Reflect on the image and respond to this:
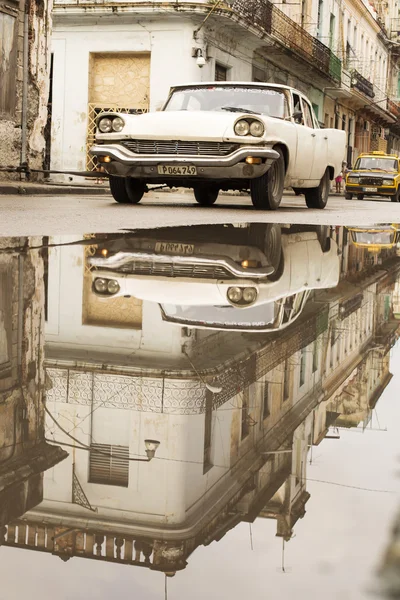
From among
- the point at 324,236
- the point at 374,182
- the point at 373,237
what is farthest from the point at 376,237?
the point at 374,182

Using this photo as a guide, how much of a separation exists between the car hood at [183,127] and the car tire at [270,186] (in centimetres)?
77

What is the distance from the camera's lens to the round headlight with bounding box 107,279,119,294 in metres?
4.67

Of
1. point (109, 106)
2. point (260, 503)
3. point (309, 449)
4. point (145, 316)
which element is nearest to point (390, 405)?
point (309, 449)

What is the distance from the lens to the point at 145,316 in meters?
4.02

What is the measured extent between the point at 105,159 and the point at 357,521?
10.7m

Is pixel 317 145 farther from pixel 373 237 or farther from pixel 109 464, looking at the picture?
pixel 109 464

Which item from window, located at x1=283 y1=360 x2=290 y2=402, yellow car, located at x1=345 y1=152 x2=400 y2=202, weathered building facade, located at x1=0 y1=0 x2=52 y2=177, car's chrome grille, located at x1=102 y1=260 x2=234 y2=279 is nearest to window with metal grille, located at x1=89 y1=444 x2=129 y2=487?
window, located at x1=283 y1=360 x2=290 y2=402

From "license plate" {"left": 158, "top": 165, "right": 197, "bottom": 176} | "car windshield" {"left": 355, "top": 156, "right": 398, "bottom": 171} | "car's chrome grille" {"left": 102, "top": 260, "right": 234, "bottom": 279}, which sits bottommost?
"car's chrome grille" {"left": 102, "top": 260, "right": 234, "bottom": 279}

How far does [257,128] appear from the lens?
12297 millimetres

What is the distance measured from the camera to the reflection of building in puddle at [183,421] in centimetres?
168

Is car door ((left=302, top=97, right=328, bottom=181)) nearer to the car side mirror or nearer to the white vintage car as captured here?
the car side mirror

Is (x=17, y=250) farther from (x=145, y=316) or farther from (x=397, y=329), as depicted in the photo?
(x=397, y=329)

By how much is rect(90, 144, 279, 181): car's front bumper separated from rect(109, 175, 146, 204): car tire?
25.0 inches

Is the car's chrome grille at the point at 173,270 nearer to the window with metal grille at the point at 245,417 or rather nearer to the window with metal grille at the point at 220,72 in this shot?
the window with metal grille at the point at 245,417
